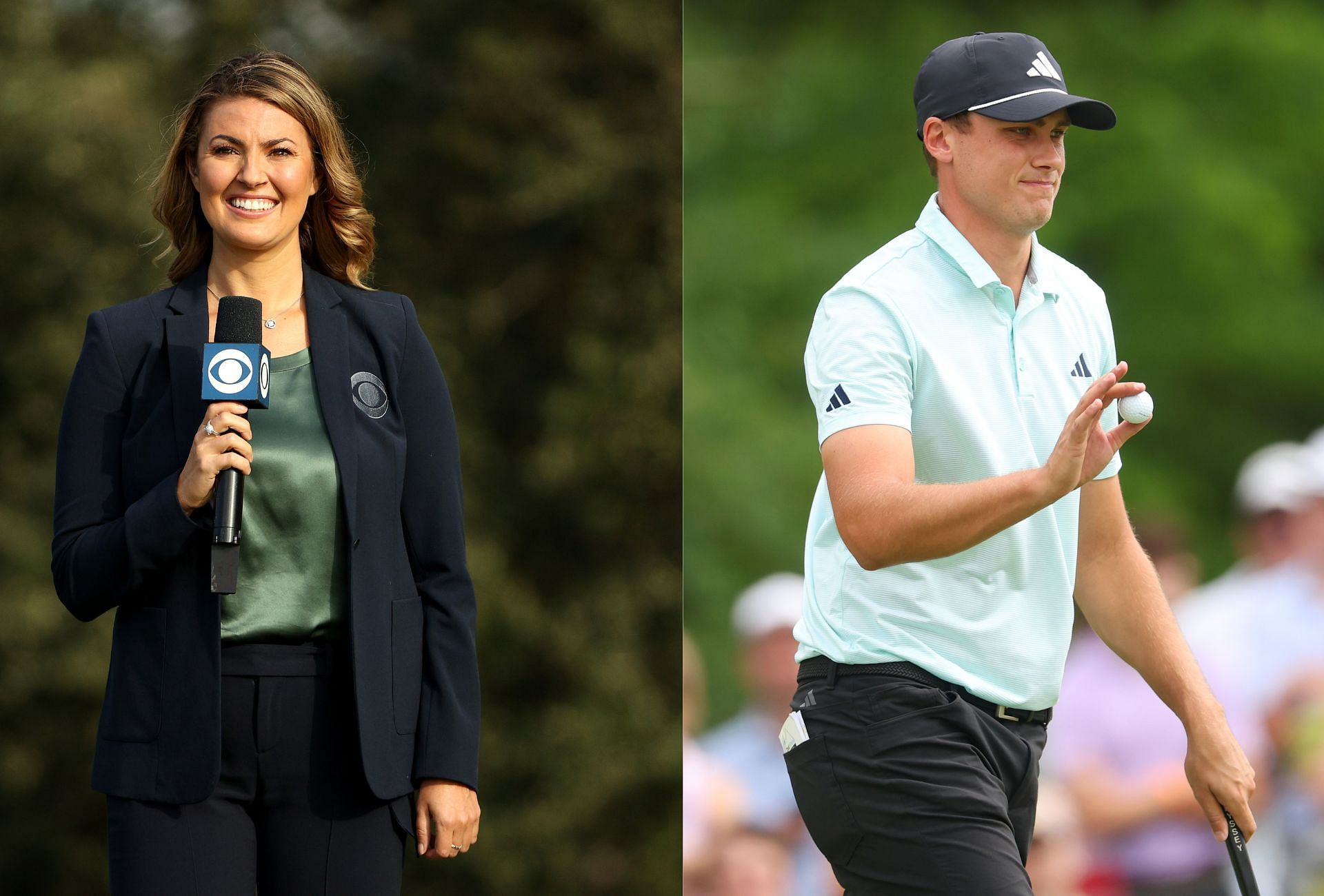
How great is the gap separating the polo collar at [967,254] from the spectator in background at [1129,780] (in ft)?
8.03

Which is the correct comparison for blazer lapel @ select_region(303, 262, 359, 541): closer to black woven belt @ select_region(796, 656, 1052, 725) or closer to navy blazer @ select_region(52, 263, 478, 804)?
navy blazer @ select_region(52, 263, 478, 804)

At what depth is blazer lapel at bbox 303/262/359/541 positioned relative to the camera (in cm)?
231

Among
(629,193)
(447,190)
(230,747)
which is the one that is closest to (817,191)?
(629,193)

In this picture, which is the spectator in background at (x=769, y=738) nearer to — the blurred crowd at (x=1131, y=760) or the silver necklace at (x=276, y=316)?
the blurred crowd at (x=1131, y=760)

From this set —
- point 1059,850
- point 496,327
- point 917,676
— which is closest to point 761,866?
point 1059,850

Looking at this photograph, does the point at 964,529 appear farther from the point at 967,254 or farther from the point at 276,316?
the point at 276,316

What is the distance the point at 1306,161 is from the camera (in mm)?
6043

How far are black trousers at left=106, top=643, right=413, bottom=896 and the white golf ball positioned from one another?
3.59ft

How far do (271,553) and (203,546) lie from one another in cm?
9

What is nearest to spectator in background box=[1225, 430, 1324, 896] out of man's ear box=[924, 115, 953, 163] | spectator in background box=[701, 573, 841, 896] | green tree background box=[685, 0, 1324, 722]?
green tree background box=[685, 0, 1324, 722]

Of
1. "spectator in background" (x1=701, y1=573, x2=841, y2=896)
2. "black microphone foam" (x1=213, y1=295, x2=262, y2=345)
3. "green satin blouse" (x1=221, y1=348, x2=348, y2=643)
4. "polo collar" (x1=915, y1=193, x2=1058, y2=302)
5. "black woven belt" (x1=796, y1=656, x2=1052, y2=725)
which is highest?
"polo collar" (x1=915, y1=193, x2=1058, y2=302)

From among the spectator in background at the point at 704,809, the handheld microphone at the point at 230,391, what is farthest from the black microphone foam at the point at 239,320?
the spectator in background at the point at 704,809

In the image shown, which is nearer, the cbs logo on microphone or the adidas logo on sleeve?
the cbs logo on microphone

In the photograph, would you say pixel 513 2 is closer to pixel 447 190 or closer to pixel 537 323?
pixel 447 190
